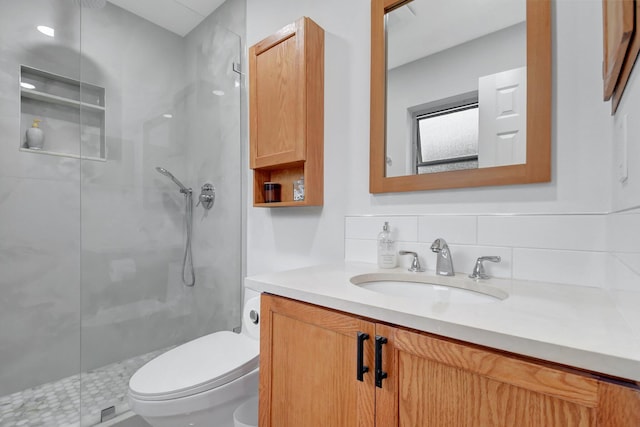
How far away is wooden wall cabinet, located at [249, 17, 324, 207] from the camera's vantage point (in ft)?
4.20

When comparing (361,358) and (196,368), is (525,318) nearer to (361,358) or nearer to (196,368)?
(361,358)

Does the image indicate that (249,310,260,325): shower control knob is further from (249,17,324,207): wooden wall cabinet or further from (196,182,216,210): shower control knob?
(196,182,216,210): shower control knob

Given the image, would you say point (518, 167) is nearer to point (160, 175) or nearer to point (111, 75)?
point (160, 175)

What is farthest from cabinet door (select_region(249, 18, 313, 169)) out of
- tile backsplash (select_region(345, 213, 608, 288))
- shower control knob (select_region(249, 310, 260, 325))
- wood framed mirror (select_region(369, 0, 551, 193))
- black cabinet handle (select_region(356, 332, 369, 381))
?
black cabinet handle (select_region(356, 332, 369, 381))

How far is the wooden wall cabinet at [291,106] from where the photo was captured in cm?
128

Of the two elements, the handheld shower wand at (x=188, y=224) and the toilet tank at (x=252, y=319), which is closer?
the toilet tank at (x=252, y=319)

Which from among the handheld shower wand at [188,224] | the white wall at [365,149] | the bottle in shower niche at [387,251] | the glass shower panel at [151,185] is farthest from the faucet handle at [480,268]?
the handheld shower wand at [188,224]

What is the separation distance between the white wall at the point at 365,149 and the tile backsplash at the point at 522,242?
0.03m

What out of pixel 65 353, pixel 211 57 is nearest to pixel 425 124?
pixel 211 57

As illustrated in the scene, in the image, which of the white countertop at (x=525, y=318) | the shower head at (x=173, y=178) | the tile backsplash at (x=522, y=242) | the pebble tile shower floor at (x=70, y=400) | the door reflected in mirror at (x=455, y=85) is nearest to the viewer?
the white countertop at (x=525, y=318)

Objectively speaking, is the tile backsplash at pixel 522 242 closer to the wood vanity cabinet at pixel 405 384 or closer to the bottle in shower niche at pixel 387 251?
the bottle in shower niche at pixel 387 251

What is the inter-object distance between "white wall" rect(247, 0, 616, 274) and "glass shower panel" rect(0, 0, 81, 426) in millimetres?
1152

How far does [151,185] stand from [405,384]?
1.82m

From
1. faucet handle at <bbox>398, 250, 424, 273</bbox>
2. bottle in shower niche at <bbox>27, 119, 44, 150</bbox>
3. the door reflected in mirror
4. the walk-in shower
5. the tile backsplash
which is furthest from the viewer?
bottle in shower niche at <bbox>27, 119, 44, 150</bbox>
